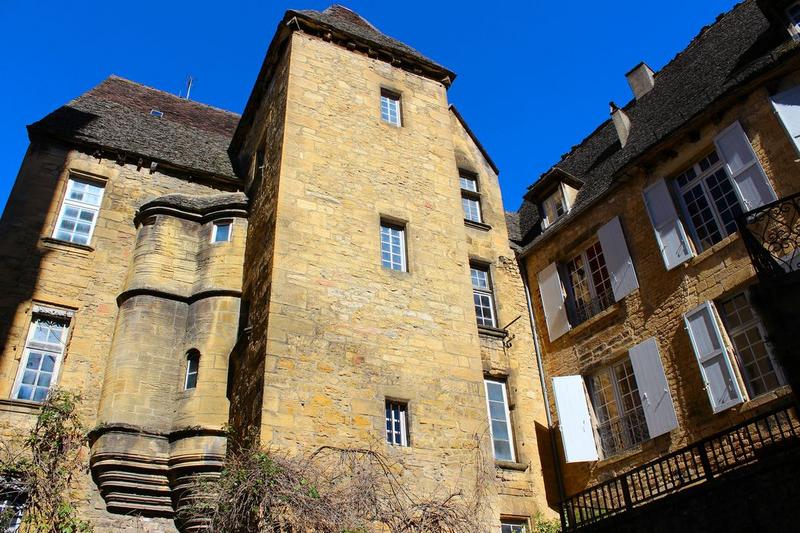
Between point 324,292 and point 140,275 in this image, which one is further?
point 140,275

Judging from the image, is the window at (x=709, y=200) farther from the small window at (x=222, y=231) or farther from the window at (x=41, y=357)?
the window at (x=41, y=357)

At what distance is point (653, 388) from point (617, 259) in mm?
2330

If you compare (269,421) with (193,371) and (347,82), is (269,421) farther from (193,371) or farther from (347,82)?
(347,82)

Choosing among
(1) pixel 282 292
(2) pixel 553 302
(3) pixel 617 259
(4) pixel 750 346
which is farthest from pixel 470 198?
(4) pixel 750 346

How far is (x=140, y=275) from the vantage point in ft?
36.0

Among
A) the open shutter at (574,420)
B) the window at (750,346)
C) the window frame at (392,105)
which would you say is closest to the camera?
the window at (750,346)

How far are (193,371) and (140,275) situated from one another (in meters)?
1.93

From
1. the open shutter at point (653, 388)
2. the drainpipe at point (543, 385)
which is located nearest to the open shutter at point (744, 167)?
the open shutter at point (653, 388)

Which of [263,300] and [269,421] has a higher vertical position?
[263,300]

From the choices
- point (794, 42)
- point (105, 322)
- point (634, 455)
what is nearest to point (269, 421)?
point (105, 322)

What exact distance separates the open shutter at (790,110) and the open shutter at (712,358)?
2.51 meters

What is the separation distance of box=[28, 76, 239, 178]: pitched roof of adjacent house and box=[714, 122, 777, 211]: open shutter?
883cm

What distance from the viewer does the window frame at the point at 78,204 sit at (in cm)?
1136

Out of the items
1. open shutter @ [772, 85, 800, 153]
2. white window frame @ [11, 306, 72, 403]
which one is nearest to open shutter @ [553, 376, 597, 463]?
open shutter @ [772, 85, 800, 153]
